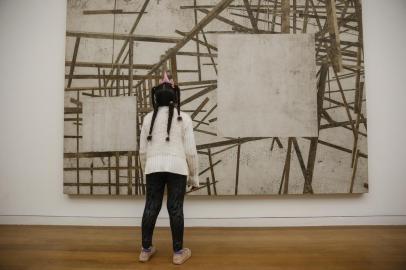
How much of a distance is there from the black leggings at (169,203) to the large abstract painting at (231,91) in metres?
0.93

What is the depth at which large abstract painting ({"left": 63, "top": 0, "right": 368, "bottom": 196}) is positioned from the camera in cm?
321

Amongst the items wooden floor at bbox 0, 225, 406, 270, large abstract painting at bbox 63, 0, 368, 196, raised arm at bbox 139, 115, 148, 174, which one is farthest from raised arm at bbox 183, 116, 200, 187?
large abstract painting at bbox 63, 0, 368, 196

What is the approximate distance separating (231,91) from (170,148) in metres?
1.23

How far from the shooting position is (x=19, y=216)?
11.0ft

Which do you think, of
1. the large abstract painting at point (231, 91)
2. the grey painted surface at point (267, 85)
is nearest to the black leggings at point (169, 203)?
the large abstract painting at point (231, 91)

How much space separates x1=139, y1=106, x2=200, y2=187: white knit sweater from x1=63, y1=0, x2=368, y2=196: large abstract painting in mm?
869

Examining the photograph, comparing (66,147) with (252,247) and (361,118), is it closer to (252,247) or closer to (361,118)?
(252,247)

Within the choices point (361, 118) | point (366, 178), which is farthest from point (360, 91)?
point (366, 178)

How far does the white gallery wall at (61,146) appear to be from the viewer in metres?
3.24

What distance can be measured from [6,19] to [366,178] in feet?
13.7

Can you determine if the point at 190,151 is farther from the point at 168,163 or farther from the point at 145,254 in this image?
the point at 145,254

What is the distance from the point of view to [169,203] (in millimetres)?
2285

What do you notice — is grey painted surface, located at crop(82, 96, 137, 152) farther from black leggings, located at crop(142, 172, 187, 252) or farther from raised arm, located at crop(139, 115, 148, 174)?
black leggings, located at crop(142, 172, 187, 252)

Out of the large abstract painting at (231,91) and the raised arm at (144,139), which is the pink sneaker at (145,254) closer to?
the raised arm at (144,139)
